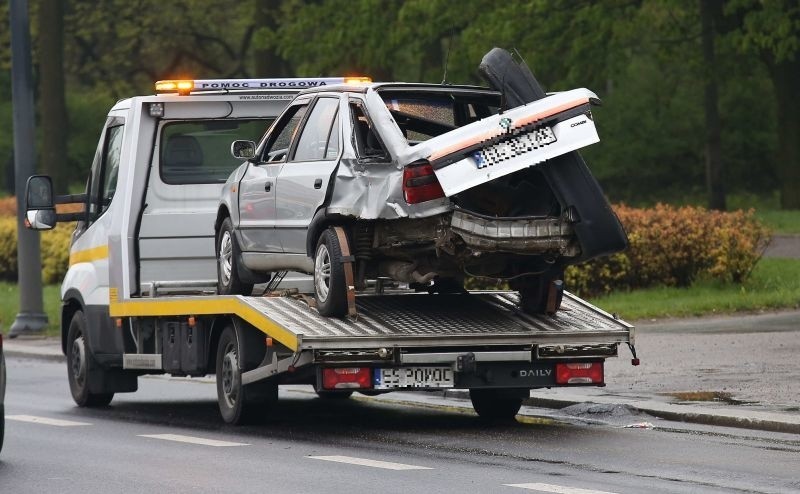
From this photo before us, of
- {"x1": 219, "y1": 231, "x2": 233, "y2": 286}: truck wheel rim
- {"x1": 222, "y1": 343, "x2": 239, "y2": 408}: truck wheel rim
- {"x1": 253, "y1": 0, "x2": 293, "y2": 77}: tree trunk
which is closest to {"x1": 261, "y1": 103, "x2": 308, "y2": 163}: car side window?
{"x1": 219, "y1": 231, "x2": 233, "y2": 286}: truck wheel rim

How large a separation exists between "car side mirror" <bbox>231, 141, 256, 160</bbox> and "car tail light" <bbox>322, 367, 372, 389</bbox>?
2.60 meters

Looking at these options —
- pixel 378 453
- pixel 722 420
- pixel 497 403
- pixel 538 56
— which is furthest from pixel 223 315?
pixel 538 56

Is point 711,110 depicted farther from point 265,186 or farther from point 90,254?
point 265,186

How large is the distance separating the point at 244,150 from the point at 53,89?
26628 mm

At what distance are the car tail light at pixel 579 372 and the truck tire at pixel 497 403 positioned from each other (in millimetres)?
833

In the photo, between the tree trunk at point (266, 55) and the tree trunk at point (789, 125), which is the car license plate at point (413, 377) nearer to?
the tree trunk at point (789, 125)

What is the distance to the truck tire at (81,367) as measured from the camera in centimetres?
1593

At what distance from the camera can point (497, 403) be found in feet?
45.9

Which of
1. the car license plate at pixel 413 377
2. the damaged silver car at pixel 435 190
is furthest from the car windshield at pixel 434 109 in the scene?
the car license plate at pixel 413 377

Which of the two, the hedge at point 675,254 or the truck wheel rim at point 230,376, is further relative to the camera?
the hedge at point 675,254

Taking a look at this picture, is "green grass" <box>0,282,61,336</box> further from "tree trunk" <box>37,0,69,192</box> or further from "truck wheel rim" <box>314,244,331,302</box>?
"truck wheel rim" <box>314,244,331,302</box>

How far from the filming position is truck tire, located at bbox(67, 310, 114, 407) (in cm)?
1593

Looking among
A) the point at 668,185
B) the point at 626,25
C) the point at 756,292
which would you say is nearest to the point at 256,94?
the point at 756,292

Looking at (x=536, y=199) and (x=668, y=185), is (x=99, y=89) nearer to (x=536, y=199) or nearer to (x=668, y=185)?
(x=668, y=185)
